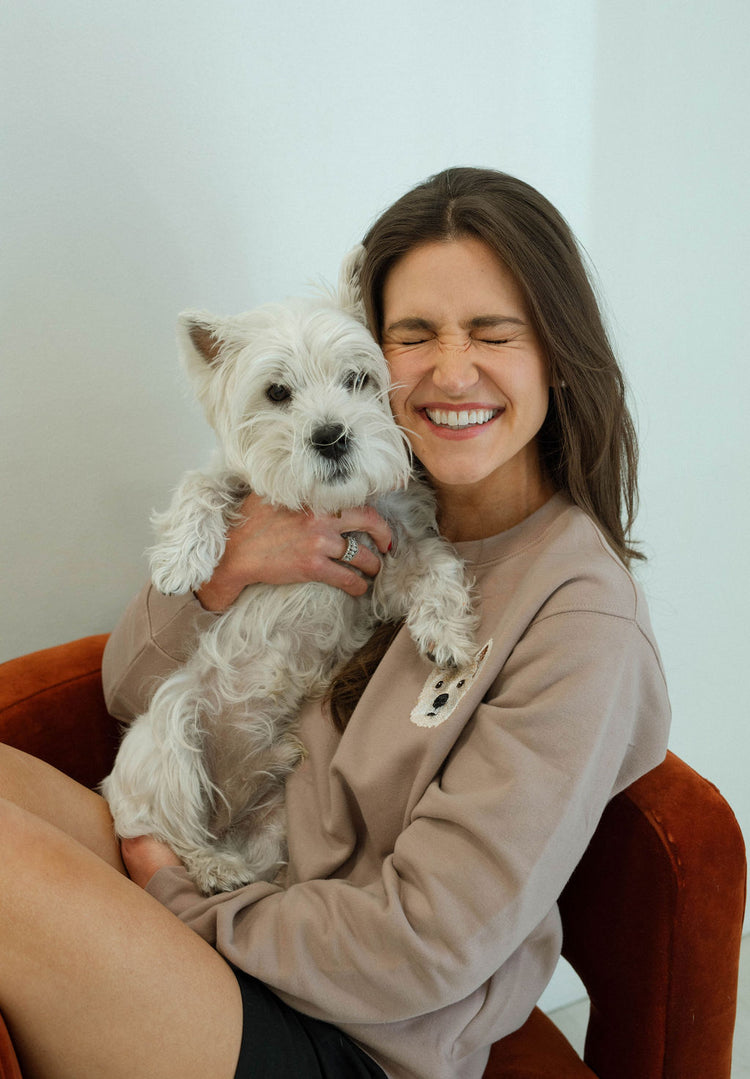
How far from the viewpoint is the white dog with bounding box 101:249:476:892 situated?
144 cm

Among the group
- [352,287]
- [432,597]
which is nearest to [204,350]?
[352,287]

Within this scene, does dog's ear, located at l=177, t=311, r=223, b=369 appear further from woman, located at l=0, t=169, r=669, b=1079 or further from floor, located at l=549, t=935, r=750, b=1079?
floor, located at l=549, t=935, r=750, b=1079

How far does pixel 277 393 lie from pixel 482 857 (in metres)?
→ 0.91

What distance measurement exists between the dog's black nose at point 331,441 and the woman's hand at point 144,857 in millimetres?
797

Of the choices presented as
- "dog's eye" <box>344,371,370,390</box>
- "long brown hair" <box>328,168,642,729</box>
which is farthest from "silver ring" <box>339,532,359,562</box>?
"dog's eye" <box>344,371,370,390</box>

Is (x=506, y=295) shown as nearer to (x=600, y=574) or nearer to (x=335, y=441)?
(x=335, y=441)

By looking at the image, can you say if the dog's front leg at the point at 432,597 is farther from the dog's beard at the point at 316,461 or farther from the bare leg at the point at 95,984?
the bare leg at the point at 95,984

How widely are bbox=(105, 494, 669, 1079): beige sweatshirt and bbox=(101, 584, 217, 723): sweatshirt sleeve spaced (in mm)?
415

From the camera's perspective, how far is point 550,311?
1306mm

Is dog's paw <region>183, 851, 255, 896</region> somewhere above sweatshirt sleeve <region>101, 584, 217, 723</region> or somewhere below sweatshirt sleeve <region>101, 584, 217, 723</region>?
below

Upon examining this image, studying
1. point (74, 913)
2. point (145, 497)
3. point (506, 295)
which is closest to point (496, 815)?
point (74, 913)

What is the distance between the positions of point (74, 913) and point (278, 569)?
2.33 ft

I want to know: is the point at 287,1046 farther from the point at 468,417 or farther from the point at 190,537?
the point at 468,417

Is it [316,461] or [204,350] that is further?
[204,350]
